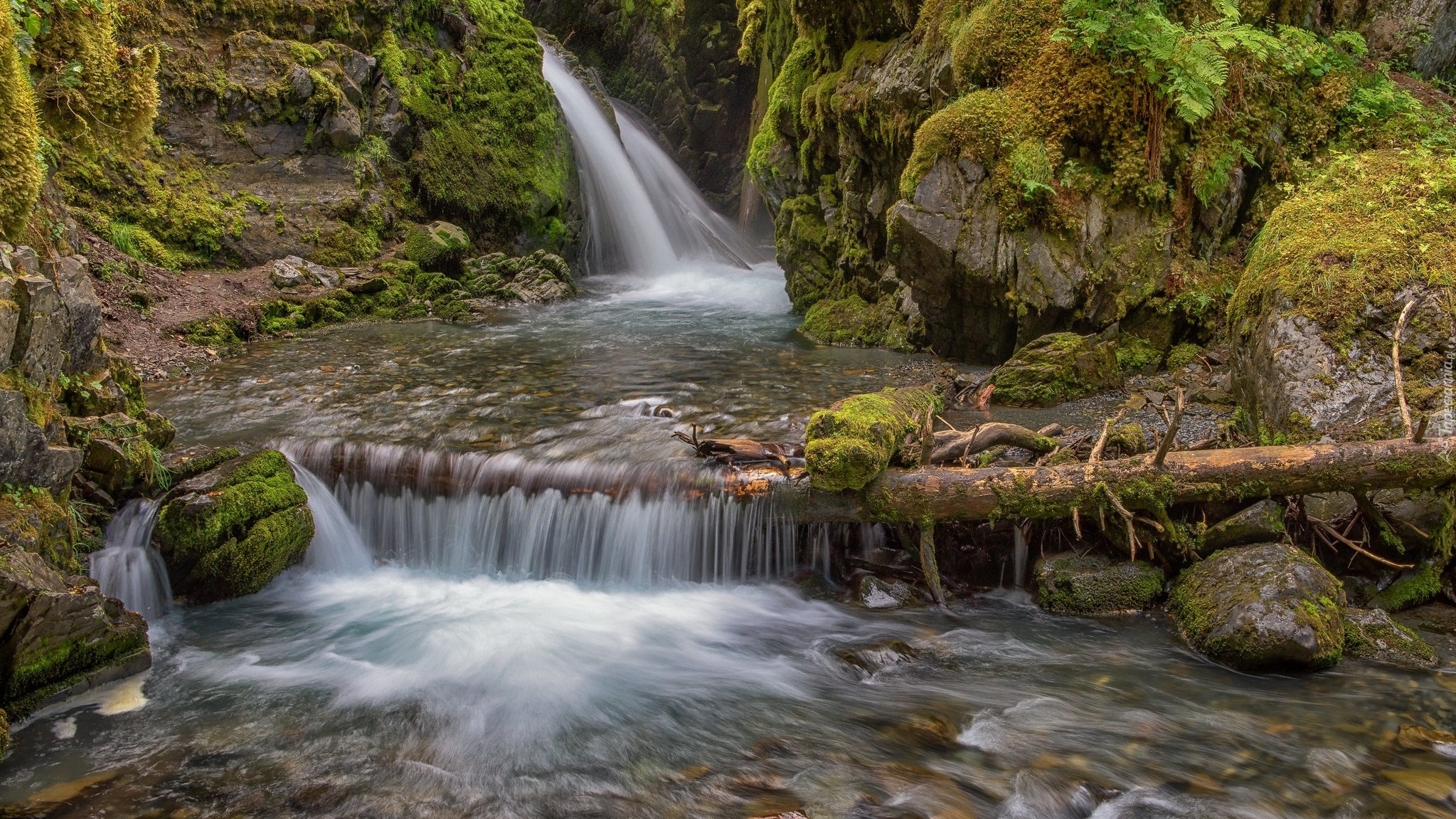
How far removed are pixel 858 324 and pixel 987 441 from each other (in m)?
6.45

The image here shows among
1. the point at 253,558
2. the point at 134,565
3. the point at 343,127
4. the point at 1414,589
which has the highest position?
the point at 343,127

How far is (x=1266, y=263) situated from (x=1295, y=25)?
13.4ft

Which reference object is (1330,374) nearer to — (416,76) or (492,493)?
(492,493)

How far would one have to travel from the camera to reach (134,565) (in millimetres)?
5238

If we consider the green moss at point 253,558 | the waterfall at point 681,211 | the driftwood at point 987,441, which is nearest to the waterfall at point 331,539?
the green moss at point 253,558

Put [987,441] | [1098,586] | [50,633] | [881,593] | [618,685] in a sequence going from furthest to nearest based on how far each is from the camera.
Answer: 1. [987,441]
2. [881,593]
3. [1098,586]
4. [618,685]
5. [50,633]

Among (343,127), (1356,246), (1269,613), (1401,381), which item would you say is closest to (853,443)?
(1269,613)

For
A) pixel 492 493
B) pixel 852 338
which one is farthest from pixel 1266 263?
pixel 492 493

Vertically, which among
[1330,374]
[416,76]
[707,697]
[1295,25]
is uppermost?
[416,76]

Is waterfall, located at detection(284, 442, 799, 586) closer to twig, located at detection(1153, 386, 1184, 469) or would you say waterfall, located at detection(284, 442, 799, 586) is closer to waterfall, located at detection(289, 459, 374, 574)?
waterfall, located at detection(289, 459, 374, 574)

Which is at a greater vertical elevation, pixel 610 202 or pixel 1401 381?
pixel 610 202

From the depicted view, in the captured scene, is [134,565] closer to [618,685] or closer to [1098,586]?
[618,685]

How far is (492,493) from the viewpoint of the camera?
254 inches

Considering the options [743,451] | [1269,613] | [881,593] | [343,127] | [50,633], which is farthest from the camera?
A: [343,127]
